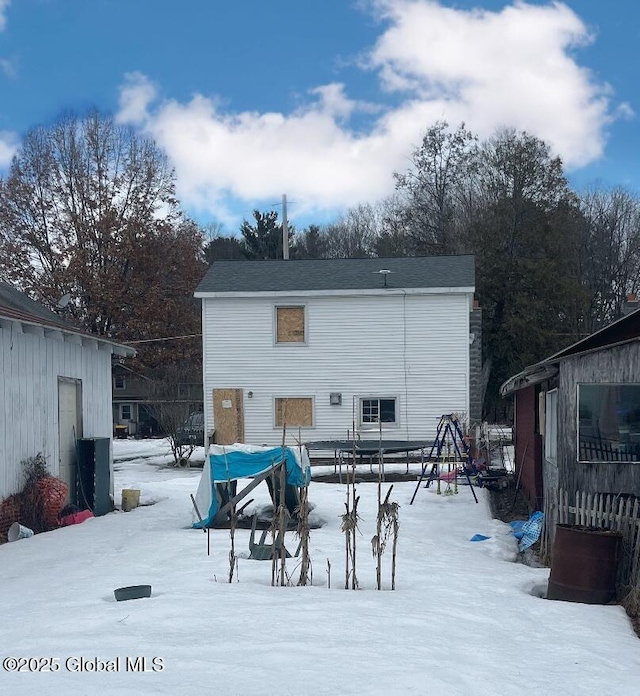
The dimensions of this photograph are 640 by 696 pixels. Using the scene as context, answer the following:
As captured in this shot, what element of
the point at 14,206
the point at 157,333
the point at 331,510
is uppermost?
the point at 14,206

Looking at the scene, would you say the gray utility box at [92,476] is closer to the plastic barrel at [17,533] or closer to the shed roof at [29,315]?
the shed roof at [29,315]

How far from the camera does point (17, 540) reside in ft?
38.2

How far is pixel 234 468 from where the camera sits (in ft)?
42.2

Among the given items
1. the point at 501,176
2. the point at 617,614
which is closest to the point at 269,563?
the point at 617,614

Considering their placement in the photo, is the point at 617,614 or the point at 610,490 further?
the point at 610,490

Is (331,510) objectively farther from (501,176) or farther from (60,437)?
(501,176)

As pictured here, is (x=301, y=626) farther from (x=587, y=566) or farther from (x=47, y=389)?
(x=47, y=389)

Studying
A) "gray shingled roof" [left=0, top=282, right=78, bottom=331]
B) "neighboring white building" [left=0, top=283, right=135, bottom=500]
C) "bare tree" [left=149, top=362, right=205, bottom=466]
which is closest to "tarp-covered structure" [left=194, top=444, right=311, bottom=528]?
"neighboring white building" [left=0, top=283, right=135, bottom=500]

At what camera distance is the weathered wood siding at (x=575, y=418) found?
350 inches

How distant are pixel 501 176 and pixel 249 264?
742 inches

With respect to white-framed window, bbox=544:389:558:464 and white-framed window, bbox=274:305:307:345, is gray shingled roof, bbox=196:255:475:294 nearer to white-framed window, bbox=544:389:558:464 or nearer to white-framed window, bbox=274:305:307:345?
white-framed window, bbox=274:305:307:345

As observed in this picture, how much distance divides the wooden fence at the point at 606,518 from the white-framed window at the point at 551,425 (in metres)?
1.27

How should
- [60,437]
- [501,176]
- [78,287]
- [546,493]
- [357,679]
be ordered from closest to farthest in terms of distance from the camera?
[357,679], [546,493], [60,437], [78,287], [501,176]

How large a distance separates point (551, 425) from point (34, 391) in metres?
7.71
